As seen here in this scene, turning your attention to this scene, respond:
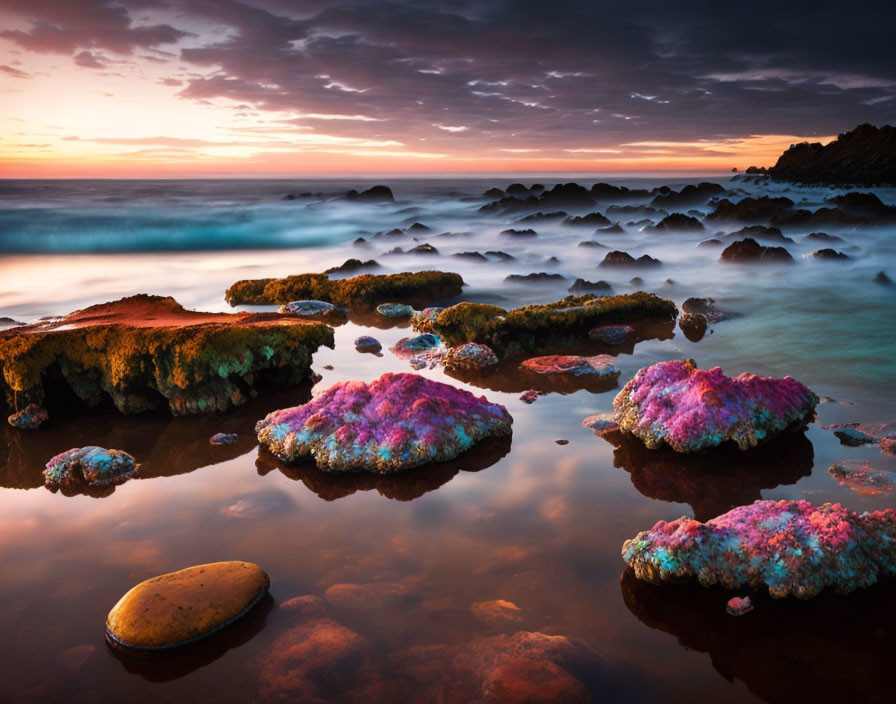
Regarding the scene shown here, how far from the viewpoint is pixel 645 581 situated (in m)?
4.98

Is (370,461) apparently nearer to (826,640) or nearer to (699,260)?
(826,640)

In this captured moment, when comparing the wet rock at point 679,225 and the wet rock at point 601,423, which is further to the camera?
the wet rock at point 679,225

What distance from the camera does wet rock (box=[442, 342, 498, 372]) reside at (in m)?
10.7

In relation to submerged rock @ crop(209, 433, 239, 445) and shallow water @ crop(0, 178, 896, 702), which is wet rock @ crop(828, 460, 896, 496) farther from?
submerged rock @ crop(209, 433, 239, 445)

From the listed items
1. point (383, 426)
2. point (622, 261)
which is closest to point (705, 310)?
point (622, 261)

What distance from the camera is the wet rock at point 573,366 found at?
10.1m

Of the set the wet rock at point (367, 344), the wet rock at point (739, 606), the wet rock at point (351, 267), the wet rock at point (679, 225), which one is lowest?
the wet rock at point (351, 267)

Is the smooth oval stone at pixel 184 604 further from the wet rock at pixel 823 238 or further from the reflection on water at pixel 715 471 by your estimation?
the wet rock at pixel 823 238

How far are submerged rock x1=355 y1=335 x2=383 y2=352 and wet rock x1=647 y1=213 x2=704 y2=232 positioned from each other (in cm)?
2176

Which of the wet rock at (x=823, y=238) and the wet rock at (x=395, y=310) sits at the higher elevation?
the wet rock at (x=823, y=238)

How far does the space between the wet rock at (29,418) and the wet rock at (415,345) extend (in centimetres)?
538

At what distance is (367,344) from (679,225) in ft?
74.1

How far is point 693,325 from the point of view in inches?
540

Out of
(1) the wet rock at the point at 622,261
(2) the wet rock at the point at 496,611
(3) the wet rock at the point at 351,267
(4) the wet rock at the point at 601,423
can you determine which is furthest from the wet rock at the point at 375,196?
(2) the wet rock at the point at 496,611
